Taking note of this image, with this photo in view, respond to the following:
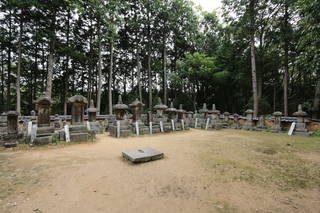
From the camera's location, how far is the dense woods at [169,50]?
454 inches

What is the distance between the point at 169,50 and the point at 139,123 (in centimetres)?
1603

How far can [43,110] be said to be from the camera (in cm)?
623

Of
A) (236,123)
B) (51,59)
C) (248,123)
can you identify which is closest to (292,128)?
(248,123)

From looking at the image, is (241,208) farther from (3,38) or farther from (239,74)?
(3,38)

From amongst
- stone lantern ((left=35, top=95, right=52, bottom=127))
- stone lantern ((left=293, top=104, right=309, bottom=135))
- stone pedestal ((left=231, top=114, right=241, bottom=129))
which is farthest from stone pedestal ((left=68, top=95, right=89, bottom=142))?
stone lantern ((left=293, top=104, right=309, bottom=135))

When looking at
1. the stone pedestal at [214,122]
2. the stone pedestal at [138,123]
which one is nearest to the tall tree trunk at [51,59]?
the stone pedestal at [138,123]

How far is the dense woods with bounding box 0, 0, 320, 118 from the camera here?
11531 mm

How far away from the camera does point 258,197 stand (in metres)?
2.27

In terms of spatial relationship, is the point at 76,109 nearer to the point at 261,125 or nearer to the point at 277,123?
the point at 261,125

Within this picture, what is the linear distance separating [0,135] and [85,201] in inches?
243

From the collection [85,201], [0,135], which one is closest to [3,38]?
[0,135]

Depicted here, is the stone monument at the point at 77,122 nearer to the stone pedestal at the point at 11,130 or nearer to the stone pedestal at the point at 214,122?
the stone pedestal at the point at 11,130

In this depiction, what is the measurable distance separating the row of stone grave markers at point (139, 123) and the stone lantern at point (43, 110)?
9.93ft

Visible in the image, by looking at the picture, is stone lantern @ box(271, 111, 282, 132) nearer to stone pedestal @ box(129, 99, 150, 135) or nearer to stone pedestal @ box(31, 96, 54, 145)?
stone pedestal @ box(129, 99, 150, 135)
